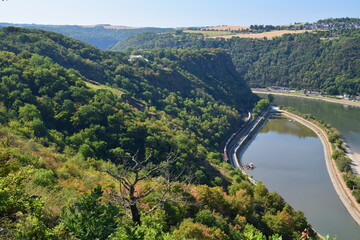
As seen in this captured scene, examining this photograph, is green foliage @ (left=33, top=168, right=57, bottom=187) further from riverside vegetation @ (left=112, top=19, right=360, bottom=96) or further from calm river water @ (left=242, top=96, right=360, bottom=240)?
riverside vegetation @ (left=112, top=19, right=360, bottom=96)

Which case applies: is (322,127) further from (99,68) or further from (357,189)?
Answer: (99,68)

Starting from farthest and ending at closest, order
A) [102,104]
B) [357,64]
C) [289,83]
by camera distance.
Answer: [289,83], [357,64], [102,104]

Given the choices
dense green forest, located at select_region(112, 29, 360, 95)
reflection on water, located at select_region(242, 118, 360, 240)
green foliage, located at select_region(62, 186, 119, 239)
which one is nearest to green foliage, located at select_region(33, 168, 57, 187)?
green foliage, located at select_region(62, 186, 119, 239)

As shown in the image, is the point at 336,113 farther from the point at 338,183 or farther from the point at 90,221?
the point at 90,221

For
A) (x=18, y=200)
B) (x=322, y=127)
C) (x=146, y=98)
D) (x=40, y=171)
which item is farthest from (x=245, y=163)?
(x=18, y=200)

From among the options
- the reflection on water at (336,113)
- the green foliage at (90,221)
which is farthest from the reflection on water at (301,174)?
the green foliage at (90,221)

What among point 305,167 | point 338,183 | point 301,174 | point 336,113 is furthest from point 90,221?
point 336,113
